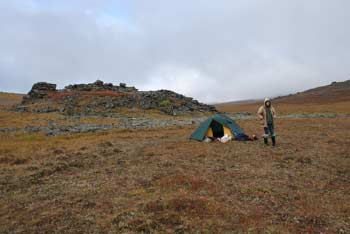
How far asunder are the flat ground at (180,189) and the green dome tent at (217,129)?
2613 millimetres

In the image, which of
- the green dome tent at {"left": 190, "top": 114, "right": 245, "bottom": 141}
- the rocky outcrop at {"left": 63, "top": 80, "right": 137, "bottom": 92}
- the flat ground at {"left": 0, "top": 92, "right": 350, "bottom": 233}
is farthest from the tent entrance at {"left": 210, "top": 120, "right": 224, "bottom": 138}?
the rocky outcrop at {"left": 63, "top": 80, "right": 137, "bottom": 92}

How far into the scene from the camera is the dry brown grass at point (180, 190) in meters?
8.95

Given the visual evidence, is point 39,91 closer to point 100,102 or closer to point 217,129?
point 100,102

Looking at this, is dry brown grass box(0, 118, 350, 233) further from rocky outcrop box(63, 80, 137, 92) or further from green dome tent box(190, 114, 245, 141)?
rocky outcrop box(63, 80, 137, 92)

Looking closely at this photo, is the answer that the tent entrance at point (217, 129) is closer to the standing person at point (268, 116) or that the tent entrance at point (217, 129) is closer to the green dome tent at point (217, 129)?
the green dome tent at point (217, 129)

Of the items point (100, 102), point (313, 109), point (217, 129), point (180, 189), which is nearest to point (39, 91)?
point (100, 102)

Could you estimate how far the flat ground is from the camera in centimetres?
895

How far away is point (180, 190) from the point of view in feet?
37.8

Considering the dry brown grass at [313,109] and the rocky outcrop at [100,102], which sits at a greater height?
the rocky outcrop at [100,102]

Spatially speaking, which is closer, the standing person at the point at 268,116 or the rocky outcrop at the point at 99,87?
the standing person at the point at 268,116

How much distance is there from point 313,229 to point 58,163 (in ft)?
43.2

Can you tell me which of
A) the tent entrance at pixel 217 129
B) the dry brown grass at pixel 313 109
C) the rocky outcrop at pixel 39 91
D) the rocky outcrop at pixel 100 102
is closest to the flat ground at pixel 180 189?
the tent entrance at pixel 217 129

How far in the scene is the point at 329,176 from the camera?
43.8 ft

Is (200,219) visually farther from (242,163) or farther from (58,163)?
(58,163)
